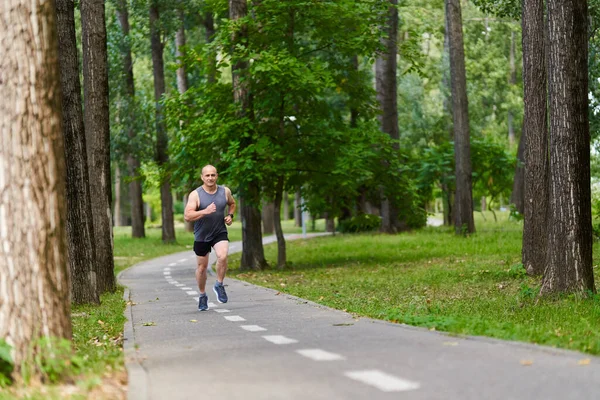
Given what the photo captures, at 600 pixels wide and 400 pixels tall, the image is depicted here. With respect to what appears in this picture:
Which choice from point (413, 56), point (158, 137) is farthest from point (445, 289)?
point (158, 137)

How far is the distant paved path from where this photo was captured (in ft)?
22.2

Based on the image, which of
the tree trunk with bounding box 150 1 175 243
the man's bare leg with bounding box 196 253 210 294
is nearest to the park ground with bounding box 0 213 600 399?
the man's bare leg with bounding box 196 253 210 294

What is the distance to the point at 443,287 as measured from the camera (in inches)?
712

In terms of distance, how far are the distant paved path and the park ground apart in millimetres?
404

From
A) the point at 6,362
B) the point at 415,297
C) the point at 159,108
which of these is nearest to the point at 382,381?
the point at 6,362

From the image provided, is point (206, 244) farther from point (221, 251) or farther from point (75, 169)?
point (75, 169)

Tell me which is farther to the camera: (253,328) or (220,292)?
(220,292)

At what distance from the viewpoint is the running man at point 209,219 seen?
14.1m

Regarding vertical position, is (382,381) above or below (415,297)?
above

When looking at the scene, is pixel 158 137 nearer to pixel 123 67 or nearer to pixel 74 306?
pixel 123 67

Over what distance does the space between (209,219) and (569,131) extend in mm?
5366

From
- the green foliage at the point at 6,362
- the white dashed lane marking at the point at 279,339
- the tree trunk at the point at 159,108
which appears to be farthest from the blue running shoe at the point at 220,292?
the tree trunk at the point at 159,108

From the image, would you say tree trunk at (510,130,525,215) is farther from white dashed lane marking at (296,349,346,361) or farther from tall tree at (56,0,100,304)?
white dashed lane marking at (296,349,346,361)

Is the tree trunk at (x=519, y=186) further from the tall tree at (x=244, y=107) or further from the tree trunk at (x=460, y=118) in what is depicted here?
the tall tree at (x=244, y=107)
